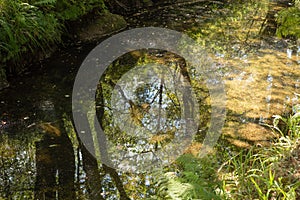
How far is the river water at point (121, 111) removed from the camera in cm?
353

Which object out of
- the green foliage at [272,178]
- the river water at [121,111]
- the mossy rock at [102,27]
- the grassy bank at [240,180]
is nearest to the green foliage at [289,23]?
the river water at [121,111]

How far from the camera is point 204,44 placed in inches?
288

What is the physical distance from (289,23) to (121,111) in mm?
5450

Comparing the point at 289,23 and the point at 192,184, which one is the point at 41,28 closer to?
the point at 192,184

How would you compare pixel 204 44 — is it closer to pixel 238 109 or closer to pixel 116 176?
pixel 238 109

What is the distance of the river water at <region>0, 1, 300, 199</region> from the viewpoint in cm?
353

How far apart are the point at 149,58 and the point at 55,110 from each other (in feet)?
7.83

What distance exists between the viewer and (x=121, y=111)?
485 centimetres

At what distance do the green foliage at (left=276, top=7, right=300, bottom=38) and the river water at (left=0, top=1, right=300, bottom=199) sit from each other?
426 mm

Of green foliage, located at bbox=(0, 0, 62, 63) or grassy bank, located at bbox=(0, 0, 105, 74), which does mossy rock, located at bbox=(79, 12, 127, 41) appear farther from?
green foliage, located at bbox=(0, 0, 62, 63)

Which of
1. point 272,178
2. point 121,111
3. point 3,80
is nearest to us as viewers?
point 272,178

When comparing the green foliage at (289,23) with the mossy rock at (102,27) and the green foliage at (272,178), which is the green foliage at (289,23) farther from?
the green foliage at (272,178)

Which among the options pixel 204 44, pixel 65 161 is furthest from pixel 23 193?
pixel 204 44

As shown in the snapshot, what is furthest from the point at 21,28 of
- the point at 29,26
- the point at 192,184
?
the point at 192,184
